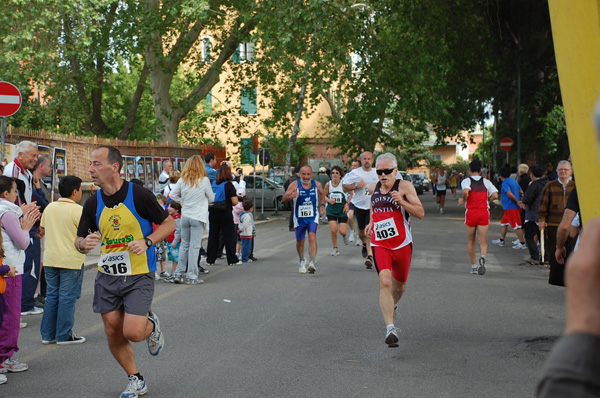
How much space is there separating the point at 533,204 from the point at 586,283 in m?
13.8

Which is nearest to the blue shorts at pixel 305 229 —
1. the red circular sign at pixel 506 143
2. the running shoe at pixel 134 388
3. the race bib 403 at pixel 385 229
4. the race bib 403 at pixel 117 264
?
the race bib 403 at pixel 385 229

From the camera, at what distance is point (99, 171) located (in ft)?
19.4

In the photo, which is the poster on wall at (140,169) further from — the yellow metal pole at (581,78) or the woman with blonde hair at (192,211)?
the yellow metal pole at (581,78)

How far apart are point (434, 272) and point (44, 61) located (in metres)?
17.1

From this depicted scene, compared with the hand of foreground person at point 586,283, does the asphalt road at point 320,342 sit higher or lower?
lower

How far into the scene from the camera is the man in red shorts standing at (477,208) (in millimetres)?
13227

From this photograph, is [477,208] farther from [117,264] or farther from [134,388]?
[134,388]

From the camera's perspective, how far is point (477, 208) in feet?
43.4

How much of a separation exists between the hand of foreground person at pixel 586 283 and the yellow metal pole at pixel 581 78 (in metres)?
3.68

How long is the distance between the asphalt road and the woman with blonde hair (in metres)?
0.44

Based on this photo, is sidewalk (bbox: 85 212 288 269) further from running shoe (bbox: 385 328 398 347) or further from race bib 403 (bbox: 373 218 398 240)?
running shoe (bbox: 385 328 398 347)

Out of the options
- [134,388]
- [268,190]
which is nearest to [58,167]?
[134,388]

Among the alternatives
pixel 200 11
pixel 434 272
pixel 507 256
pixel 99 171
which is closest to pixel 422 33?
pixel 200 11

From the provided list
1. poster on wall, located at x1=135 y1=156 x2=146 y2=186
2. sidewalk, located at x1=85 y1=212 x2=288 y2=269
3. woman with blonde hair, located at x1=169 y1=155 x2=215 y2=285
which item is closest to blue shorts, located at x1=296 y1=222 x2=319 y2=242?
woman with blonde hair, located at x1=169 y1=155 x2=215 y2=285
